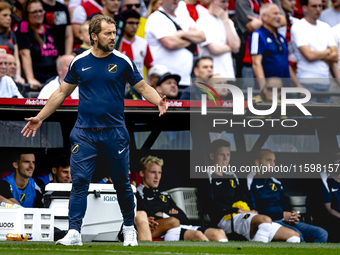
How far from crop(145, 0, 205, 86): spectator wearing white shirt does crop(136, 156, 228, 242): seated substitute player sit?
5.62 feet

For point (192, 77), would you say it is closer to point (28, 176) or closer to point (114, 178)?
point (28, 176)

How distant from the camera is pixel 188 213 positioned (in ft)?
24.8

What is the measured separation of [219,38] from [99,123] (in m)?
4.61

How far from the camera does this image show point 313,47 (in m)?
9.52

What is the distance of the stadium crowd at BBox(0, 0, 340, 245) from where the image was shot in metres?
7.29

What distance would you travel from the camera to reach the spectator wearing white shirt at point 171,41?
8.74 m

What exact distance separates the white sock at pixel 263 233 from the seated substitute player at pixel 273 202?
15.9 inches

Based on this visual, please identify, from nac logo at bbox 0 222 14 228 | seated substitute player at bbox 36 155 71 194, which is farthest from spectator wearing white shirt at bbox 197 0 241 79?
nac logo at bbox 0 222 14 228

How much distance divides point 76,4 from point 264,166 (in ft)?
12.5

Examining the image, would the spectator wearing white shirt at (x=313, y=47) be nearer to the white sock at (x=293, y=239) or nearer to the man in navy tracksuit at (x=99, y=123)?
the white sock at (x=293, y=239)

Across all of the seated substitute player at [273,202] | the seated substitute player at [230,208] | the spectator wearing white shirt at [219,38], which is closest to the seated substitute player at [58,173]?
the seated substitute player at [230,208]

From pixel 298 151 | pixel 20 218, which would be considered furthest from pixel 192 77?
pixel 20 218

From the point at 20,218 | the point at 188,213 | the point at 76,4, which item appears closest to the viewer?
the point at 20,218

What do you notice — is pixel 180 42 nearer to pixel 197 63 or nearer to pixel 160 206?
pixel 197 63
